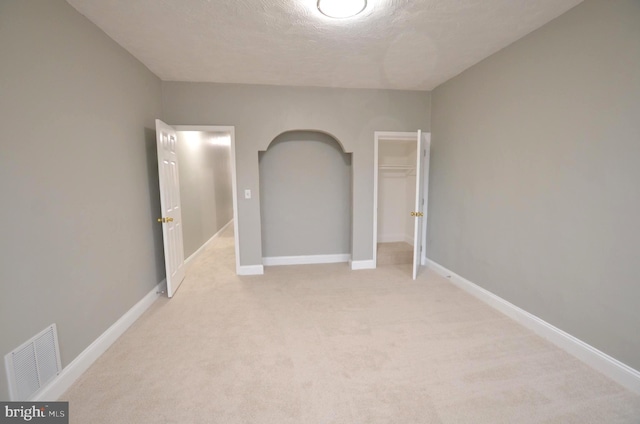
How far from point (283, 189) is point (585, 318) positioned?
346 cm

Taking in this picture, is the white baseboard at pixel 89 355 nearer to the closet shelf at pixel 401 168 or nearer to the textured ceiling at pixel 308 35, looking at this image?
the textured ceiling at pixel 308 35

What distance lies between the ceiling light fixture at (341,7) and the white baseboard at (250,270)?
3.01 m

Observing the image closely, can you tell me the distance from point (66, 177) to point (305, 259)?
3.00 metres

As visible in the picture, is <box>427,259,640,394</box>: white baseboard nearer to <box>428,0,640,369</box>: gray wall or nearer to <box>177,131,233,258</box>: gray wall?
<box>428,0,640,369</box>: gray wall

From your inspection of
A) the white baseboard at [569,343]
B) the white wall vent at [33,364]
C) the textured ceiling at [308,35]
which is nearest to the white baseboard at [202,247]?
the white wall vent at [33,364]

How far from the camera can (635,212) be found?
1.65m

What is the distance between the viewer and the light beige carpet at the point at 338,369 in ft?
5.02

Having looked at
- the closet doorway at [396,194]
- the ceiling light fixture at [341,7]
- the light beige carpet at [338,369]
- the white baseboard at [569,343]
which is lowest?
the light beige carpet at [338,369]

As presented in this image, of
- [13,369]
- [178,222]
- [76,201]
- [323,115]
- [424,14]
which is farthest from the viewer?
[323,115]

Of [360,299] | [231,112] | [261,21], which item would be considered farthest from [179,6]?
[360,299]

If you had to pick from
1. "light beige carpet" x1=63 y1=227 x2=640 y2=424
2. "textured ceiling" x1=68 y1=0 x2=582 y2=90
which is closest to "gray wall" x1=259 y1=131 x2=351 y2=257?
"textured ceiling" x1=68 y1=0 x2=582 y2=90

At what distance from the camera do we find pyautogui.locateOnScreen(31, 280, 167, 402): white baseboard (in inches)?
63.9

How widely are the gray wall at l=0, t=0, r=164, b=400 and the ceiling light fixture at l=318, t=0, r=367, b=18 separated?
1751 mm

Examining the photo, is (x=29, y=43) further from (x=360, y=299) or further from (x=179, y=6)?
(x=360, y=299)
